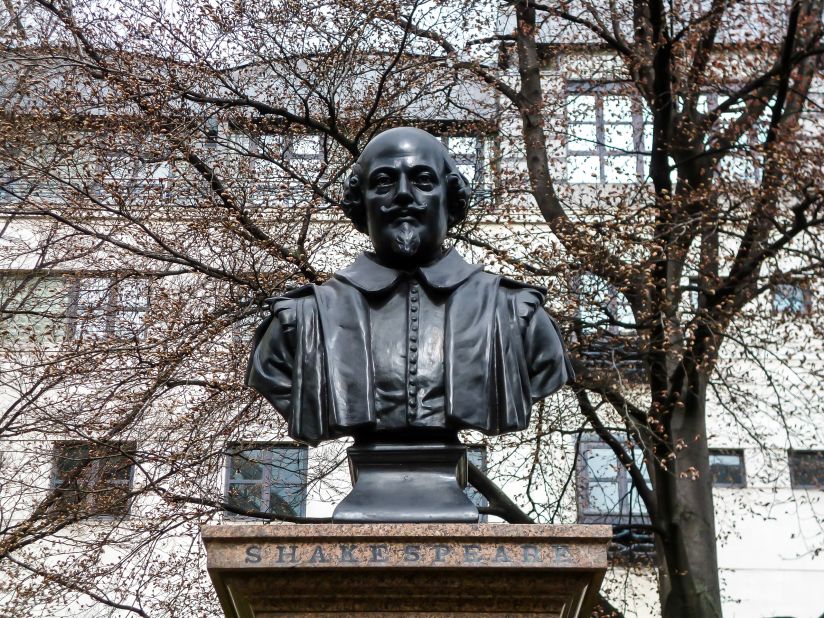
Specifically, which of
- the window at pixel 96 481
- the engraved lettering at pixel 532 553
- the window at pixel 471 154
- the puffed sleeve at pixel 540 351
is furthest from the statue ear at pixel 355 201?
the window at pixel 471 154

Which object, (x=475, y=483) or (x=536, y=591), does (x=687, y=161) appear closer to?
(x=475, y=483)

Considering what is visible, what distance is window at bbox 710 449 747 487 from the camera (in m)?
18.1

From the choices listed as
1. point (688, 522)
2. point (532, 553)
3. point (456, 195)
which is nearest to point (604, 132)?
point (688, 522)

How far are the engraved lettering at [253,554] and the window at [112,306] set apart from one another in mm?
7625

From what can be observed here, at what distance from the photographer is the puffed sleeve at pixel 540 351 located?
4664 millimetres

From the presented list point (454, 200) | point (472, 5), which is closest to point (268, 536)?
point (454, 200)

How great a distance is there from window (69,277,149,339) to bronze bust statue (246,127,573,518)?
6.81 metres

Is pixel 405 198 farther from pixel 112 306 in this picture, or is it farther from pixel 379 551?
pixel 112 306

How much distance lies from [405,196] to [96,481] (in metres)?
Result: 8.44

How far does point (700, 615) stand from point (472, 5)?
270 inches

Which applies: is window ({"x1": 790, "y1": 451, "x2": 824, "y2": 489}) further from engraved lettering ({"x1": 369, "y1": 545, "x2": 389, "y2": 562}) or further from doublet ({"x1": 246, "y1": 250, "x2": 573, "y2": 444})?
engraved lettering ({"x1": 369, "y1": 545, "x2": 389, "y2": 562})

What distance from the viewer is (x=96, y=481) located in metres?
12.2

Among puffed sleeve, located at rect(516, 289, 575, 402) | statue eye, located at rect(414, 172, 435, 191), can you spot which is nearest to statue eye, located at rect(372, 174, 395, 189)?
statue eye, located at rect(414, 172, 435, 191)

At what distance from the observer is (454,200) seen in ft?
16.6
